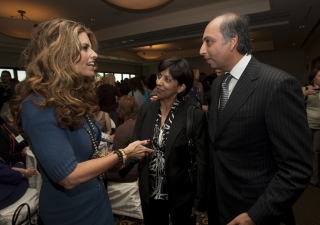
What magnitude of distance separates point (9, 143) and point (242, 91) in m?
2.54

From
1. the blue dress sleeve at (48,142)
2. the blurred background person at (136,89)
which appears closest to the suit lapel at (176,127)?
the blue dress sleeve at (48,142)

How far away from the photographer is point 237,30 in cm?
115

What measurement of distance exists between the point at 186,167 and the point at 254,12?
5.31 metres

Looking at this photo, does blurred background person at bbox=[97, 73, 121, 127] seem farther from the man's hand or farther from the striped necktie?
the man's hand

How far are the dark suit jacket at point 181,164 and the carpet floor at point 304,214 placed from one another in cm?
123

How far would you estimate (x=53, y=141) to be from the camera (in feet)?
2.75

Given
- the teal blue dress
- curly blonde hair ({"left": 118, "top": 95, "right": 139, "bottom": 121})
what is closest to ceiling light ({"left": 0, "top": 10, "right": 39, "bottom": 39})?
curly blonde hair ({"left": 118, "top": 95, "right": 139, "bottom": 121})

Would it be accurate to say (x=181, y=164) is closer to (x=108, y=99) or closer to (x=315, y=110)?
(x=108, y=99)

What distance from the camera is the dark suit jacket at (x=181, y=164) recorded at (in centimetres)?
145

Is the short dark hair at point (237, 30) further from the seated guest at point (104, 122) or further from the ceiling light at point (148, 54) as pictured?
the ceiling light at point (148, 54)

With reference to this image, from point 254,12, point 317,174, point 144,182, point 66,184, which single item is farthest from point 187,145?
point 254,12

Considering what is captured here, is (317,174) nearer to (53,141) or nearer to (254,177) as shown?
(254,177)

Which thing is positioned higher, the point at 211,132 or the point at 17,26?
the point at 17,26

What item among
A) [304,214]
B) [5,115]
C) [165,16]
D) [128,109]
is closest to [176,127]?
[128,109]
